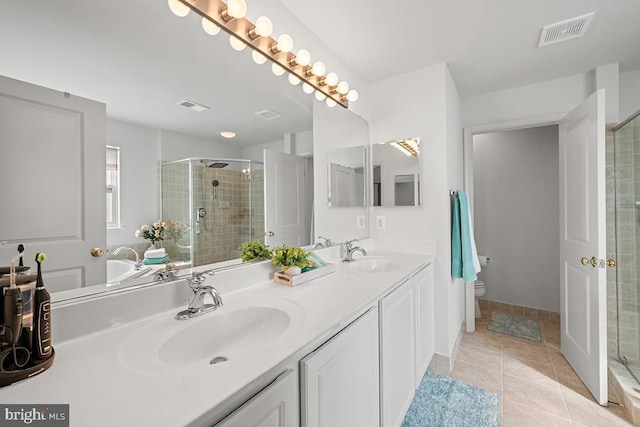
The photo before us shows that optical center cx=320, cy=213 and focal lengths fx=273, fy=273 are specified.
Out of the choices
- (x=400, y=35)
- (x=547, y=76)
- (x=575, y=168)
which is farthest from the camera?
(x=547, y=76)

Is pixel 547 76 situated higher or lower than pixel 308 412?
higher

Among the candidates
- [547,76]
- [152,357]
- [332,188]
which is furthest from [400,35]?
[152,357]

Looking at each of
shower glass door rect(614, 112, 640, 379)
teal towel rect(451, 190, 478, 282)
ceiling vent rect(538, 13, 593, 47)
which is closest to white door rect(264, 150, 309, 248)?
teal towel rect(451, 190, 478, 282)

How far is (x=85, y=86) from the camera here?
0.83 meters

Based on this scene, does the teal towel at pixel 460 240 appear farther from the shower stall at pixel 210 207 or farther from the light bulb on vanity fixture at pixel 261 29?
the light bulb on vanity fixture at pixel 261 29

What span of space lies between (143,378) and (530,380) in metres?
2.42

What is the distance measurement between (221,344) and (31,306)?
52 cm

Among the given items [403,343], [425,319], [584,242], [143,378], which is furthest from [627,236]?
[143,378]

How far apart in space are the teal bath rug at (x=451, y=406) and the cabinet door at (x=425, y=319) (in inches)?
5.0

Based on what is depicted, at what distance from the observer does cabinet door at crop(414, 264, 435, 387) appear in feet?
5.60

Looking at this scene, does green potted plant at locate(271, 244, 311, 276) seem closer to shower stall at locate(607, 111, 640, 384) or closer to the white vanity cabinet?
the white vanity cabinet

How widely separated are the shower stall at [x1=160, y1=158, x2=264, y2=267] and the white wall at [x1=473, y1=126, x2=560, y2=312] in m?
2.98

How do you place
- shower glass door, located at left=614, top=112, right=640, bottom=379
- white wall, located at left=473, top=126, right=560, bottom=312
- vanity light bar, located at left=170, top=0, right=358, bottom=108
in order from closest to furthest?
vanity light bar, located at left=170, top=0, right=358, bottom=108
shower glass door, located at left=614, top=112, right=640, bottom=379
white wall, located at left=473, top=126, right=560, bottom=312

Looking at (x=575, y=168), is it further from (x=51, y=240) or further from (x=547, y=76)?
(x=51, y=240)
